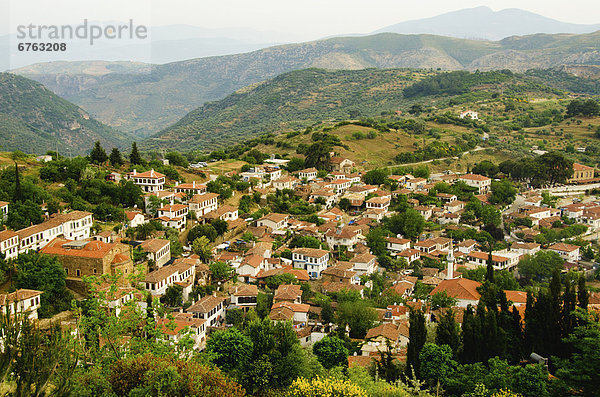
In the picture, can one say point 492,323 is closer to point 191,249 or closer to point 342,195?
point 191,249

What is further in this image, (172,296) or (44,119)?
(44,119)

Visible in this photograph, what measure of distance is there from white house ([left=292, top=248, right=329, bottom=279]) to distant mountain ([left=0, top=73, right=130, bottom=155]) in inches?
2790

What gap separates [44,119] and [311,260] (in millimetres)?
94642

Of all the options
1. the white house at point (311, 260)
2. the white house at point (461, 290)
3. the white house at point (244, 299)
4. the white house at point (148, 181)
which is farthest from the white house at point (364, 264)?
the white house at point (148, 181)

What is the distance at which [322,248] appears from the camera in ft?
112

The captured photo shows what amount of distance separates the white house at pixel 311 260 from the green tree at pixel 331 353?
10514mm

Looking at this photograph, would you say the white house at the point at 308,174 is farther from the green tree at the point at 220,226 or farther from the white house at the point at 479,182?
the green tree at the point at 220,226

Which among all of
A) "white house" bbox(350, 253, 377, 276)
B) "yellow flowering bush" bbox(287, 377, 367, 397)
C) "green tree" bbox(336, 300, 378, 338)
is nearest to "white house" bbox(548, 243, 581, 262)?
"white house" bbox(350, 253, 377, 276)

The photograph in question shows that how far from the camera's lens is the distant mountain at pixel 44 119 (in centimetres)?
9375

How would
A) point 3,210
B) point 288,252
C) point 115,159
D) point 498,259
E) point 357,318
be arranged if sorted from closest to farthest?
point 357,318 < point 3,210 < point 288,252 < point 498,259 < point 115,159

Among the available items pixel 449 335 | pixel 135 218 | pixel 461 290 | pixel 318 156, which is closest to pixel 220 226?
pixel 135 218

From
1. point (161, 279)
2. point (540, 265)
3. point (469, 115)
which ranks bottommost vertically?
point (540, 265)

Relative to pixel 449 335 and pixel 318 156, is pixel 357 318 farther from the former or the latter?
pixel 318 156

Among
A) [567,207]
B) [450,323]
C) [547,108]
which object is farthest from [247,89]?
[450,323]
